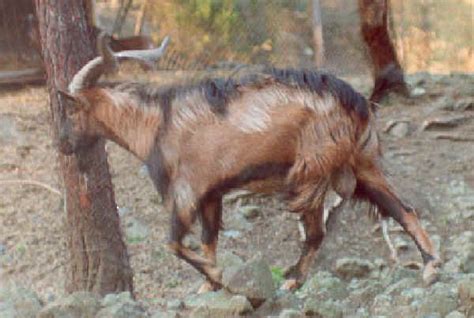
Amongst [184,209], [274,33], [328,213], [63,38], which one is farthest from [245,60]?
[184,209]

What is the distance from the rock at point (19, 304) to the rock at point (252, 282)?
3.86ft

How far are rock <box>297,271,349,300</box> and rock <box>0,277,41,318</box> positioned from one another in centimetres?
159

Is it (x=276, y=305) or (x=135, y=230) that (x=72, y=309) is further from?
(x=135, y=230)

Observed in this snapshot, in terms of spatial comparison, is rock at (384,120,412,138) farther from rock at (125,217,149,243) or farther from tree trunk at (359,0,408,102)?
rock at (125,217,149,243)

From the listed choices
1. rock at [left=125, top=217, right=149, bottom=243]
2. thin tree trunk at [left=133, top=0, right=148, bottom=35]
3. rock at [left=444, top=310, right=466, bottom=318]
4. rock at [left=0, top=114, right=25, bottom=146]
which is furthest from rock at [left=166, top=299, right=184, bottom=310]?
thin tree trunk at [left=133, top=0, right=148, bottom=35]

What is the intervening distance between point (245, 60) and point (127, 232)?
378 centimetres

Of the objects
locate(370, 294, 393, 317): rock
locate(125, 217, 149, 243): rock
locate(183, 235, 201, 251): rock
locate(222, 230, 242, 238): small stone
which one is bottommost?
locate(222, 230, 242, 238): small stone

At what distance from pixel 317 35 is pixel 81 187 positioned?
5.72m

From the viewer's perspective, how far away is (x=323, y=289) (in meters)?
6.26

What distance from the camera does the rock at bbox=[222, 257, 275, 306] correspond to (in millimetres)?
6098

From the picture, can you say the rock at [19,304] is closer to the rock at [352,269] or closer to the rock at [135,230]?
the rock at [135,230]

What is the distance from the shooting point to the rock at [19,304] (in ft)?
20.5

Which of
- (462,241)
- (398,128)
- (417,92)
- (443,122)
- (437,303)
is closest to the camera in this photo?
(437,303)

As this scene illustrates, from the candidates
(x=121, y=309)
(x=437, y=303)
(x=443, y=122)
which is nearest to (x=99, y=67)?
(x=121, y=309)
